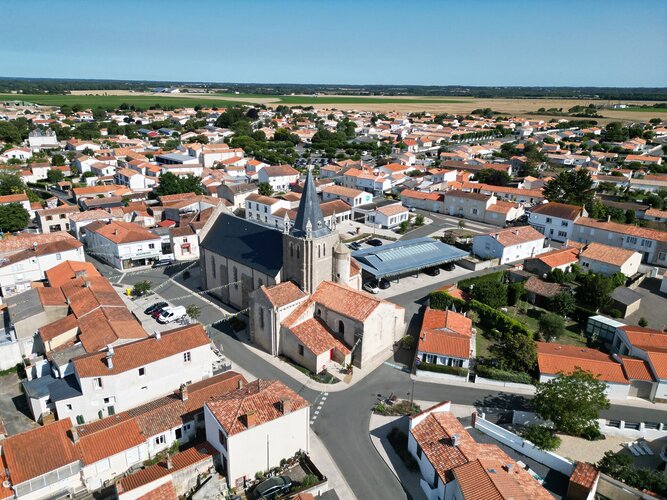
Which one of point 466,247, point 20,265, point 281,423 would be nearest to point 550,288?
point 466,247

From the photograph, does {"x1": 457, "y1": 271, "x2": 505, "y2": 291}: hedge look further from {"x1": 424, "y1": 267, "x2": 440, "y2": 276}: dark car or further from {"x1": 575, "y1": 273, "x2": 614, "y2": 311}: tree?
{"x1": 575, "y1": 273, "x2": 614, "y2": 311}: tree

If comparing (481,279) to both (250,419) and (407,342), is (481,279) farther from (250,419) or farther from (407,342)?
(250,419)

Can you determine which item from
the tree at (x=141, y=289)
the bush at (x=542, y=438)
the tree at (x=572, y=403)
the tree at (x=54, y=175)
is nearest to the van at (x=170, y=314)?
the tree at (x=141, y=289)

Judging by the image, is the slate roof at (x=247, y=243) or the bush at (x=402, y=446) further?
the slate roof at (x=247, y=243)

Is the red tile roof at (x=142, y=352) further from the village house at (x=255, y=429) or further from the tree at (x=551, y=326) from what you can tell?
the tree at (x=551, y=326)

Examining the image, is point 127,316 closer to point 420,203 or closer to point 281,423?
point 281,423

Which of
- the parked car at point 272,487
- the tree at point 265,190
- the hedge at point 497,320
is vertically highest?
the tree at point 265,190

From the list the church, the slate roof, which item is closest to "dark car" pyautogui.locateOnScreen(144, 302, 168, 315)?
the slate roof
